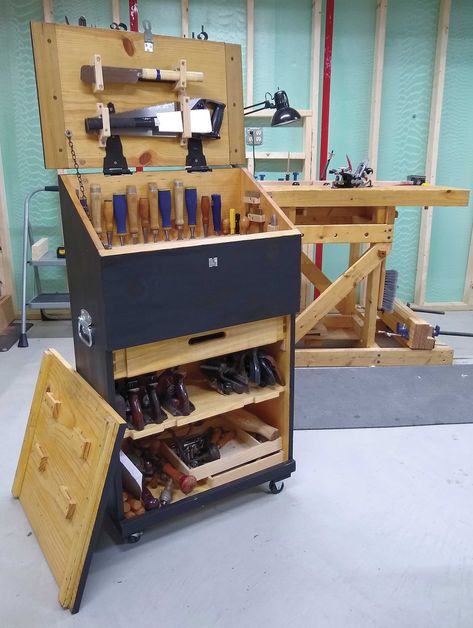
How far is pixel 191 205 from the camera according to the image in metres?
1.99

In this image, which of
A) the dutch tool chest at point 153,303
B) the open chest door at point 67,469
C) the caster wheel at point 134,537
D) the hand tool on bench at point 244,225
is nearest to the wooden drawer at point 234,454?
the dutch tool chest at point 153,303

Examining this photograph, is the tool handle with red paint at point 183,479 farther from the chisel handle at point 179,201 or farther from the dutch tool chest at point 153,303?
the chisel handle at point 179,201

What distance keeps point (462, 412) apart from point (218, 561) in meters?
1.54

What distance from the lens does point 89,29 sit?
168 centimetres

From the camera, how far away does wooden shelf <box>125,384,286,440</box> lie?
170 cm

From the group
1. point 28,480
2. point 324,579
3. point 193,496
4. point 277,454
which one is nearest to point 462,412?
point 277,454

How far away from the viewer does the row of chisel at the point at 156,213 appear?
6.07ft

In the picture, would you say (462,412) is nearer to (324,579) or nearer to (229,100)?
(324,579)

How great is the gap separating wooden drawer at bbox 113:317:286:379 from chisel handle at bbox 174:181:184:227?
50cm

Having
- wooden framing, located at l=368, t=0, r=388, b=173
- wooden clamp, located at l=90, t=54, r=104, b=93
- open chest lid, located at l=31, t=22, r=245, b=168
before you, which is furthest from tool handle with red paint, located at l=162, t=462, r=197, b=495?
wooden framing, located at l=368, t=0, r=388, b=173

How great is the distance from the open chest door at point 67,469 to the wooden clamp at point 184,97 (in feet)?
3.10

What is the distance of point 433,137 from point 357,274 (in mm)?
1635

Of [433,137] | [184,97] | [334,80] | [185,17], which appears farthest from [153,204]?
[433,137]

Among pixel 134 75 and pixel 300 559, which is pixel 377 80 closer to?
pixel 134 75
